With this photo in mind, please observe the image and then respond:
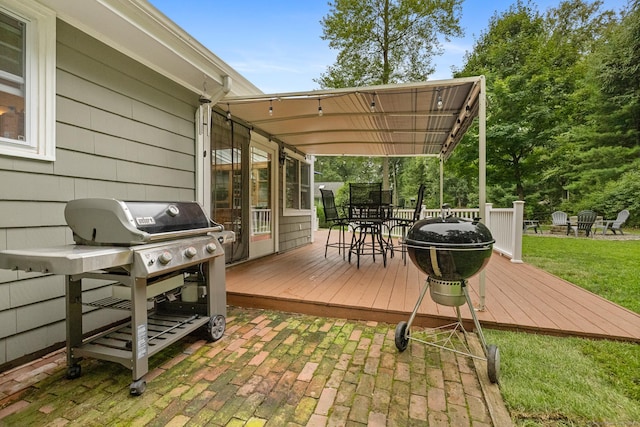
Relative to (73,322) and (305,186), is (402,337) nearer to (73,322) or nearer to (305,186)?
(73,322)

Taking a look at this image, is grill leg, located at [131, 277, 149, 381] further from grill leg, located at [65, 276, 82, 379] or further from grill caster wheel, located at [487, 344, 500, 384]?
grill caster wheel, located at [487, 344, 500, 384]

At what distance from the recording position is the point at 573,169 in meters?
13.4

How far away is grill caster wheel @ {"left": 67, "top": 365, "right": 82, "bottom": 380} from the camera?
179 cm

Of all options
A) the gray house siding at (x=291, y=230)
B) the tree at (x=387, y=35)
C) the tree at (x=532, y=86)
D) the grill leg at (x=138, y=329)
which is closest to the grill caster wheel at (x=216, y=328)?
the grill leg at (x=138, y=329)

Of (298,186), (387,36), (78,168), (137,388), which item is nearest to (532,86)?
(387,36)

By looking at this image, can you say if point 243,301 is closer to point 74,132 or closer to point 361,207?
point 74,132

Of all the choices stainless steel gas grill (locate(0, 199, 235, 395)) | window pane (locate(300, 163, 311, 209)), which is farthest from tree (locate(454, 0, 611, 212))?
stainless steel gas grill (locate(0, 199, 235, 395))

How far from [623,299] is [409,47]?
9.76 metres

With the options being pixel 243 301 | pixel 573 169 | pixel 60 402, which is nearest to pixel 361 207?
pixel 243 301

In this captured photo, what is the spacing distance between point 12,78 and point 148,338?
1849mm

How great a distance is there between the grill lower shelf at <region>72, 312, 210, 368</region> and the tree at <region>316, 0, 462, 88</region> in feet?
33.4

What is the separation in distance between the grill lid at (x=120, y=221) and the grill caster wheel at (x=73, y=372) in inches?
30.1

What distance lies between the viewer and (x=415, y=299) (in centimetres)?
287

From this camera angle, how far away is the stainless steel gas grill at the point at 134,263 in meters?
1.48
